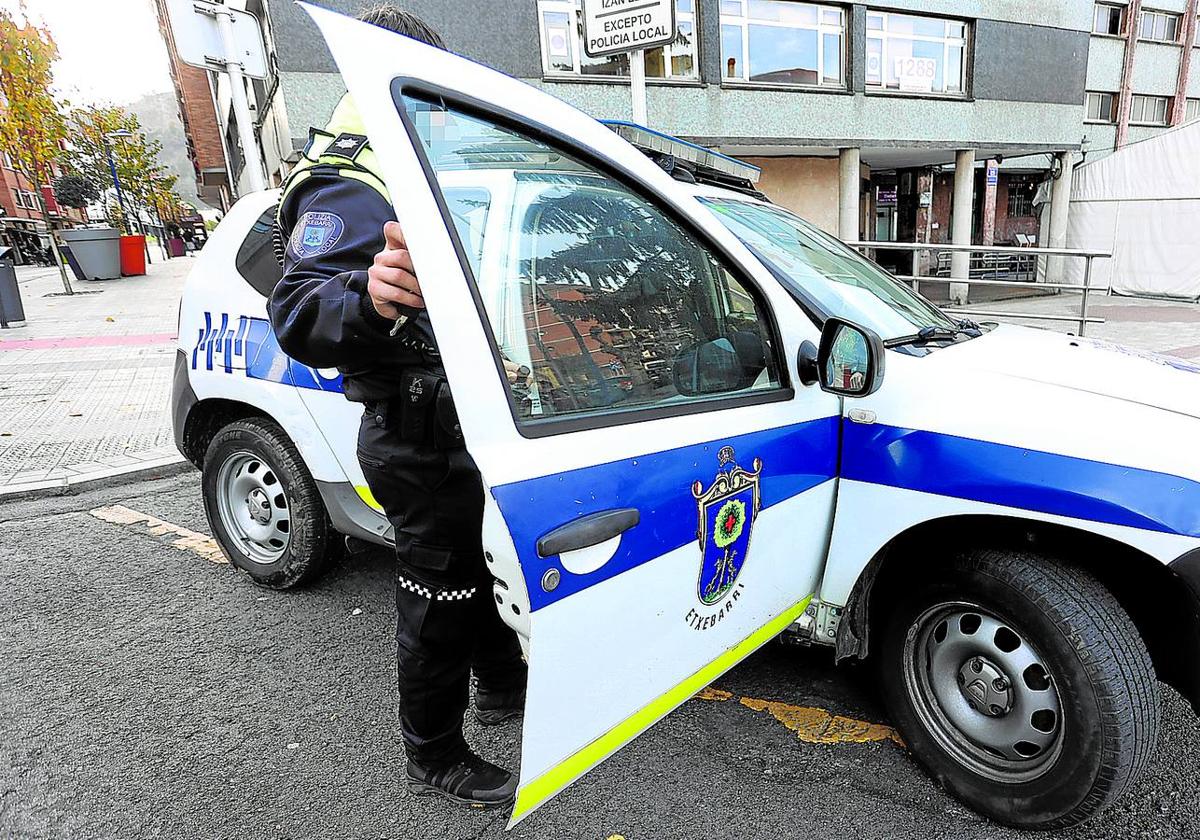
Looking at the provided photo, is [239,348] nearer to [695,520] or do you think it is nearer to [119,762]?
[119,762]

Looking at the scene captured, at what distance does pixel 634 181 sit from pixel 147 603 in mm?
3103

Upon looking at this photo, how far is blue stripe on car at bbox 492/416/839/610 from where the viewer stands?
1430mm

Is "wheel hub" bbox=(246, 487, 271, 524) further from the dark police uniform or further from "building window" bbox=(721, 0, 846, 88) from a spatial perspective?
"building window" bbox=(721, 0, 846, 88)

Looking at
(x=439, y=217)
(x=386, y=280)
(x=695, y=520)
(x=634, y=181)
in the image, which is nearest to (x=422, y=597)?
(x=695, y=520)

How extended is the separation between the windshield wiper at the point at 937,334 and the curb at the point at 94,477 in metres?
5.03

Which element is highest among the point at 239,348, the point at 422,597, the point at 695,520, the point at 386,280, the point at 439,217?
the point at 439,217

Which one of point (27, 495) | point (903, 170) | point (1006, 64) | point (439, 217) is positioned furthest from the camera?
point (903, 170)

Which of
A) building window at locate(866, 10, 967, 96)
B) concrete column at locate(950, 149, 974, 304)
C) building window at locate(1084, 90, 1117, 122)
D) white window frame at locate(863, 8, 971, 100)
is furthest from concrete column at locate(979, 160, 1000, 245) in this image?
building window at locate(1084, 90, 1117, 122)

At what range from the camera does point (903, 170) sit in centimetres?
2298

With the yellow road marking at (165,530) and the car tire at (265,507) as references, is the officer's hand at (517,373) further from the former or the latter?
the yellow road marking at (165,530)

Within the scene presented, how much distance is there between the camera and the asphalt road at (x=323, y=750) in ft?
7.01

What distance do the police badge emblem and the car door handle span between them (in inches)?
8.5

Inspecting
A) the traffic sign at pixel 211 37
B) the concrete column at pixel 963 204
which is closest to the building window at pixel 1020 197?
the concrete column at pixel 963 204

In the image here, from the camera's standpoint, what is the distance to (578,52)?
45.1 ft
